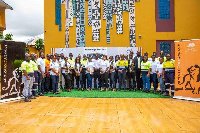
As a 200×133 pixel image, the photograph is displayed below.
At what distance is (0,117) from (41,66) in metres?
3.94

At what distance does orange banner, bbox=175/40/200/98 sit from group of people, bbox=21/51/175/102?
41 cm

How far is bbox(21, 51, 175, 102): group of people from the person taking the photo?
8.94m

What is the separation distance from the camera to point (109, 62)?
35.4 feet

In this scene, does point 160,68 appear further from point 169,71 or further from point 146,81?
point 146,81

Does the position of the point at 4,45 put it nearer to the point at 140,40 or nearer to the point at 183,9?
the point at 140,40

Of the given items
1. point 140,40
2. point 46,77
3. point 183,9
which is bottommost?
point 46,77

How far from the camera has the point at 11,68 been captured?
8078 millimetres

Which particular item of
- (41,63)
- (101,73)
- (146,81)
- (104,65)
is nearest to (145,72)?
(146,81)

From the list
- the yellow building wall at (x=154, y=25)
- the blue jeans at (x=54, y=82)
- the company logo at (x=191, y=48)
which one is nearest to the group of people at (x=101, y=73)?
the blue jeans at (x=54, y=82)

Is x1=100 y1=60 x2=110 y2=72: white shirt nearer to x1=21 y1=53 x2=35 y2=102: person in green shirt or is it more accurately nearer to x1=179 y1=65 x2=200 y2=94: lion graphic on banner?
x1=21 y1=53 x2=35 y2=102: person in green shirt

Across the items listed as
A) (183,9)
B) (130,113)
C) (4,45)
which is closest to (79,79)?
(4,45)

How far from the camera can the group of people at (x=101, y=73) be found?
29.3 ft

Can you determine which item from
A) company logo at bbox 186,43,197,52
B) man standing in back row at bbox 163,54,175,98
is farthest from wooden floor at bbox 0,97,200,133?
company logo at bbox 186,43,197,52

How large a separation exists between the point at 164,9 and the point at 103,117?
1152 cm
